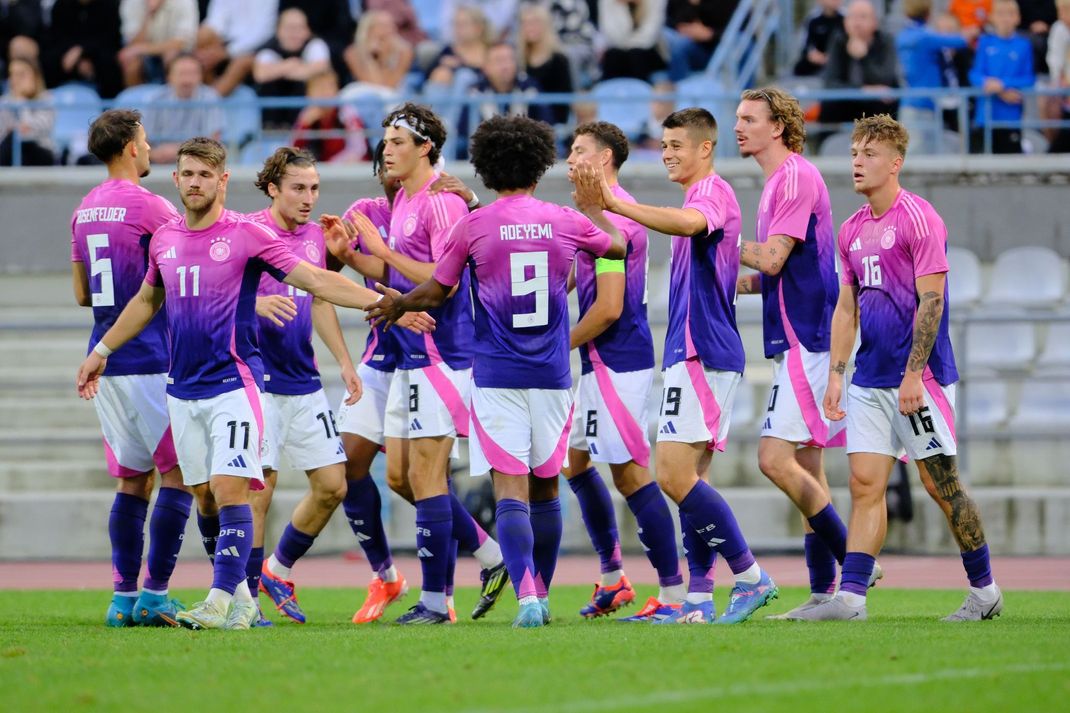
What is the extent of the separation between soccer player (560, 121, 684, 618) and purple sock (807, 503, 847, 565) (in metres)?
0.82

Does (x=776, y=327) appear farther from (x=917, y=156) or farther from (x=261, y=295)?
(x=917, y=156)

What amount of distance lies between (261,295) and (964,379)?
22.8ft

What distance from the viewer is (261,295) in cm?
970

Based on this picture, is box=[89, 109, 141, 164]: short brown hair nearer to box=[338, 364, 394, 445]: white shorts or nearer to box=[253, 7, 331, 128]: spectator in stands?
box=[338, 364, 394, 445]: white shorts

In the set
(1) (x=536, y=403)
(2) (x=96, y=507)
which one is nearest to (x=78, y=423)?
(2) (x=96, y=507)

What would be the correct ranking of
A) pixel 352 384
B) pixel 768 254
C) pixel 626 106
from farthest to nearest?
pixel 626 106
pixel 352 384
pixel 768 254

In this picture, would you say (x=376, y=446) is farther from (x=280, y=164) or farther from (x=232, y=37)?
(x=232, y=37)

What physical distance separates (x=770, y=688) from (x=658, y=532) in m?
3.14

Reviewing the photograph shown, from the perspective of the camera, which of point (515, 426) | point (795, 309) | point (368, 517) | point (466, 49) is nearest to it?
point (515, 426)

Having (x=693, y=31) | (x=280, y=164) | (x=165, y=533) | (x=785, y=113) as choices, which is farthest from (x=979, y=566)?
(x=693, y=31)

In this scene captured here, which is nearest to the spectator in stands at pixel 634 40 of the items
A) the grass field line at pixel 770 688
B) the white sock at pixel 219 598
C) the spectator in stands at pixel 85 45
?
the spectator in stands at pixel 85 45

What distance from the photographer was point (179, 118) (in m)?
17.9

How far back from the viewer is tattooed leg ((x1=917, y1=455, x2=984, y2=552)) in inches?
339

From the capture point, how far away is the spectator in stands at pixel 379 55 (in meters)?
19.0
